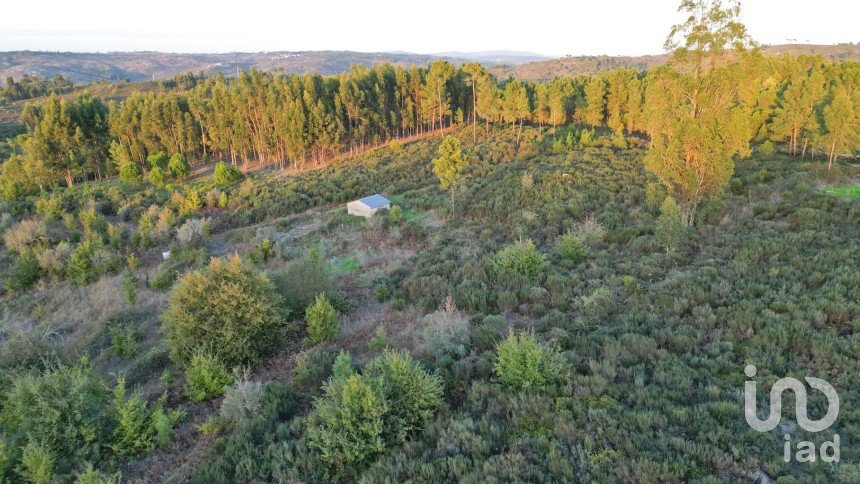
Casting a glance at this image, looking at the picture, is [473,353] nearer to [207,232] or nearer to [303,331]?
[303,331]

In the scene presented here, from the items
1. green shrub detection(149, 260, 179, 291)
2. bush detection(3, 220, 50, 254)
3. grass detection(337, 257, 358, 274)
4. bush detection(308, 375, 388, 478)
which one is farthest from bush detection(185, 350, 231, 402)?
bush detection(3, 220, 50, 254)

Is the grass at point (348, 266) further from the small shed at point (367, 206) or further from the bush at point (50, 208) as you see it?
the bush at point (50, 208)

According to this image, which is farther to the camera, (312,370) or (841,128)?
(841,128)

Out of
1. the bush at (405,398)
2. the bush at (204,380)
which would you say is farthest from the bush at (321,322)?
the bush at (405,398)

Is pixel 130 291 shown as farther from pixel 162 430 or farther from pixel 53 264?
pixel 162 430

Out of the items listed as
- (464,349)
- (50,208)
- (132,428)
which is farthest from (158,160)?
(464,349)

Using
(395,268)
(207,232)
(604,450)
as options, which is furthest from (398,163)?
(604,450)

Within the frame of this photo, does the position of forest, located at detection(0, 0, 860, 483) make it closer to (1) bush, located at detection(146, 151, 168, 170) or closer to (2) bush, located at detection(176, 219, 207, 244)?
(2) bush, located at detection(176, 219, 207, 244)
